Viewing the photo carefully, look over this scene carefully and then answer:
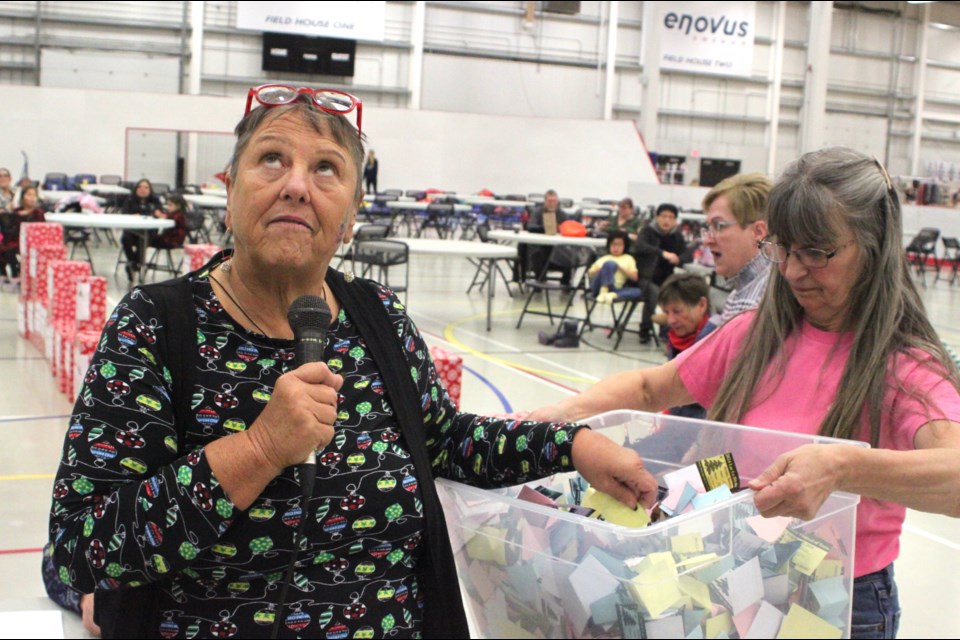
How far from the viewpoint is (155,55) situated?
81.4ft

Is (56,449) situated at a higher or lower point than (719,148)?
lower

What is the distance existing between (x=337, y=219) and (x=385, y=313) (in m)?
0.21

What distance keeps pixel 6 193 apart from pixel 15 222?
0.96 metres

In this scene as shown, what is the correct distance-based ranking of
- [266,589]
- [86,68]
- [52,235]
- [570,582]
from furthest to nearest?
[86,68] < [52,235] < [266,589] < [570,582]

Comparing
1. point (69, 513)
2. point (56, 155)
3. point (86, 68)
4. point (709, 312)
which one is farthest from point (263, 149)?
point (86, 68)

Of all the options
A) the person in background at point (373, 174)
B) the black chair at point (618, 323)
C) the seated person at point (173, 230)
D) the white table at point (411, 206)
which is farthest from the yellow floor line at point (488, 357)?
the person in background at point (373, 174)

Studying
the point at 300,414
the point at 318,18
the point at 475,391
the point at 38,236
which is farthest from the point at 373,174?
the point at 300,414

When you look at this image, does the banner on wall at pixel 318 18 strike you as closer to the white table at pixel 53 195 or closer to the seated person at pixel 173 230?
the white table at pixel 53 195

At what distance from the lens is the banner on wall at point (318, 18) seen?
79.8 ft

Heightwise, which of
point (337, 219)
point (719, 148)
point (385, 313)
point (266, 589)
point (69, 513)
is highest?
point (719, 148)

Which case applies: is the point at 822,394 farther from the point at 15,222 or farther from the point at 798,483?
the point at 15,222

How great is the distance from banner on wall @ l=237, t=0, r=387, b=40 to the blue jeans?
957 inches

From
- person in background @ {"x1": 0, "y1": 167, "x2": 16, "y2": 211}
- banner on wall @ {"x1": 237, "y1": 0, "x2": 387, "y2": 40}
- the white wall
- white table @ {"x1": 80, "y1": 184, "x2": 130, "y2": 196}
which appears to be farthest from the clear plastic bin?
banner on wall @ {"x1": 237, "y1": 0, "x2": 387, "y2": 40}

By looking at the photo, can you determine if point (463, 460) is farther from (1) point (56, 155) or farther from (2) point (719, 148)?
(2) point (719, 148)
